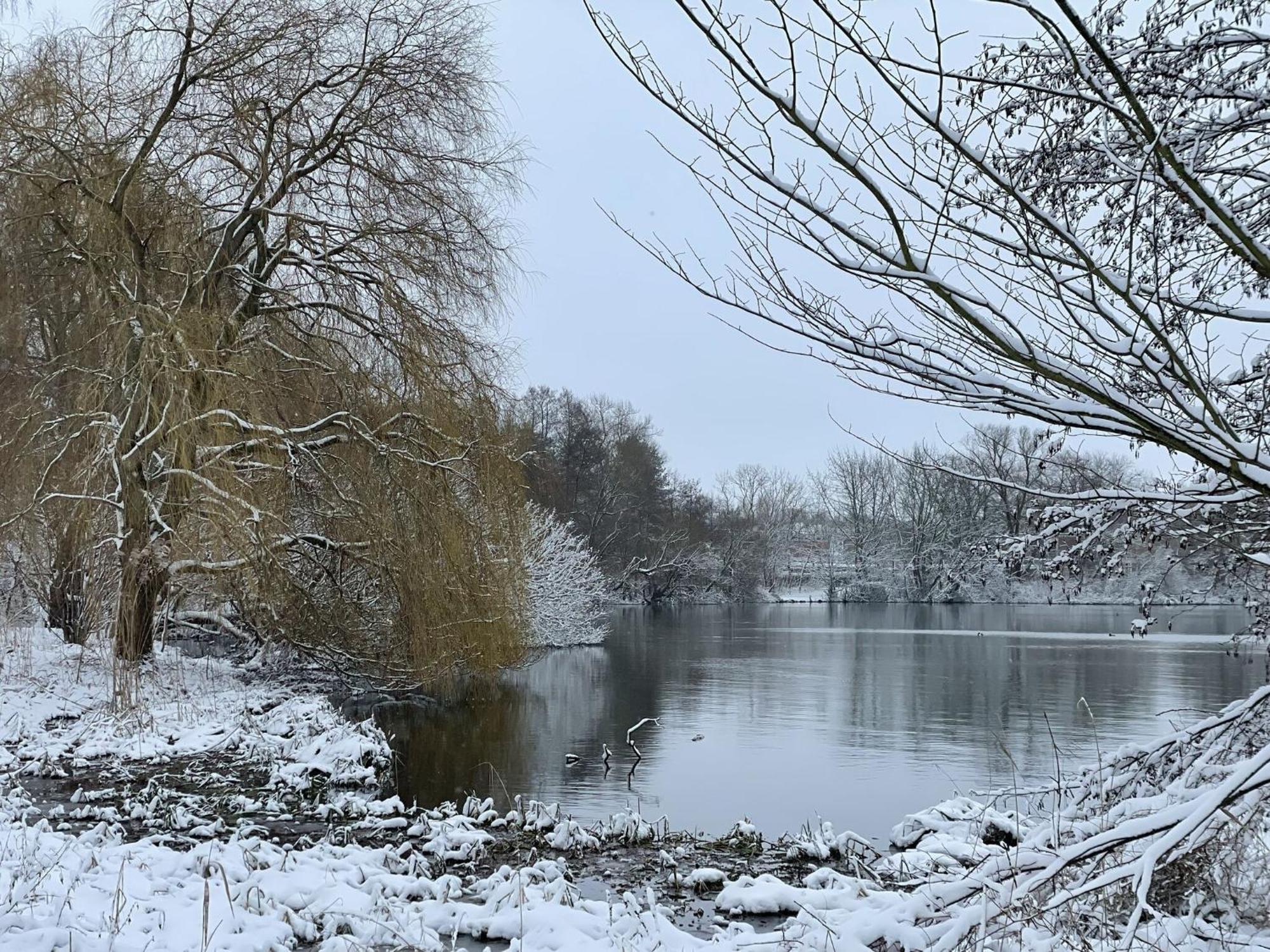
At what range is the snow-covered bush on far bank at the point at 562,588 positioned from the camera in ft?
73.0

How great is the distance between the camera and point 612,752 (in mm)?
10969

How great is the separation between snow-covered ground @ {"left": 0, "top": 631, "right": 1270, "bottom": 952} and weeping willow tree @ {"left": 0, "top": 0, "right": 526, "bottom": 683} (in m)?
1.78

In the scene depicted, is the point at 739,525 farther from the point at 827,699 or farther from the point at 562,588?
the point at 827,699

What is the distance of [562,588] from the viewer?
2369 centimetres

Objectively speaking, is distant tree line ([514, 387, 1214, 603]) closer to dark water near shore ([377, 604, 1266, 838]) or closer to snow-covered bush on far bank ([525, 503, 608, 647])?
snow-covered bush on far bank ([525, 503, 608, 647])

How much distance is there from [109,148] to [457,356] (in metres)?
3.93

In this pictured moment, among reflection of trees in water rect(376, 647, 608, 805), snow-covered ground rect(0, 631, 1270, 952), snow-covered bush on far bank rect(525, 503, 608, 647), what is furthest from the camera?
snow-covered bush on far bank rect(525, 503, 608, 647)

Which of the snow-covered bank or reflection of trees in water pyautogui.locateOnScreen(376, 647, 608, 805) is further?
reflection of trees in water pyautogui.locateOnScreen(376, 647, 608, 805)

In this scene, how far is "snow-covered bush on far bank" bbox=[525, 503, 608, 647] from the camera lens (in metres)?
22.3

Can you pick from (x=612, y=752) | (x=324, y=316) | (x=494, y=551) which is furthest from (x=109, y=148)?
(x=612, y=752)

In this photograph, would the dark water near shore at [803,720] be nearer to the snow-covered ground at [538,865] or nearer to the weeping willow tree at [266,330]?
the snow-covered ground at [538,865]

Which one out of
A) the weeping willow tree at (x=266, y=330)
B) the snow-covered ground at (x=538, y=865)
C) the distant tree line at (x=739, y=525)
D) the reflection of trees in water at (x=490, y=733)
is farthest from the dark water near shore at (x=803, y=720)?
the distant tree line at (x=739, y=525)

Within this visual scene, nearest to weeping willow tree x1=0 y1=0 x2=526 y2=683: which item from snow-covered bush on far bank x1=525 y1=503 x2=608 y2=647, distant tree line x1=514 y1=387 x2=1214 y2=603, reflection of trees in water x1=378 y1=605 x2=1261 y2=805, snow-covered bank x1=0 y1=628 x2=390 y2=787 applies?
snow-covered bank x1=0 y1=628 x2=390 y2=787

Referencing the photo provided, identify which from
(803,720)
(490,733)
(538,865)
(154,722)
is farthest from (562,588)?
(538,865)
